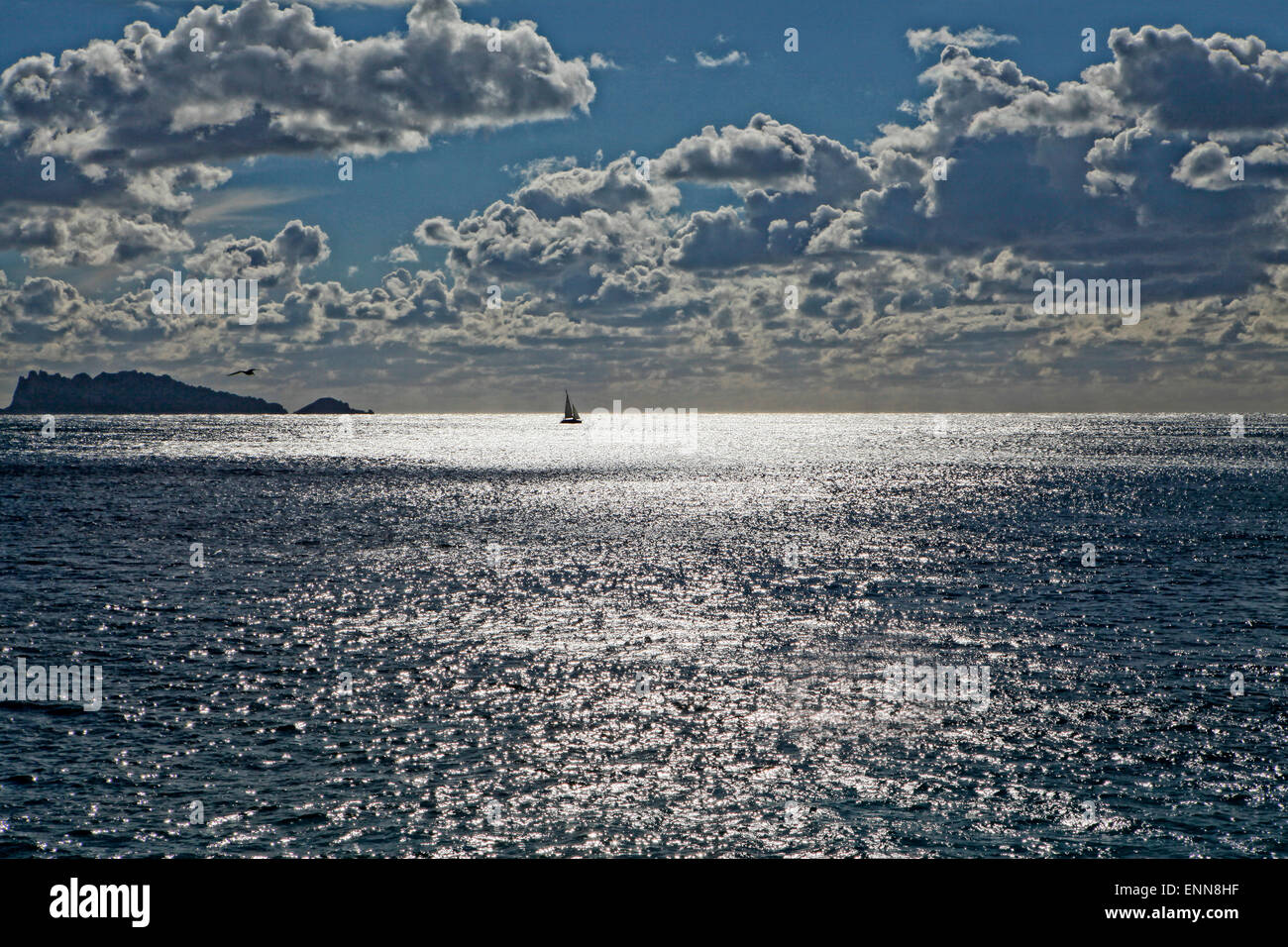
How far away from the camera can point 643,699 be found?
40875mm

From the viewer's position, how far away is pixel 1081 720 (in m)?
38.3

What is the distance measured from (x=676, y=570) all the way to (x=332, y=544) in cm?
3470

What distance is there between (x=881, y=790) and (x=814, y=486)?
147 m

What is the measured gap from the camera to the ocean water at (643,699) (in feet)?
92.6

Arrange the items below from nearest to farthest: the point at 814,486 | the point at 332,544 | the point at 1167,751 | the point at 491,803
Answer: the point at 491,803 → the point at 1167,751 → the point at 332,544 → the point at 814,486

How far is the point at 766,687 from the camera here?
43.0 metres

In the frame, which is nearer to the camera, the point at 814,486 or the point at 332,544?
the point at 332,544

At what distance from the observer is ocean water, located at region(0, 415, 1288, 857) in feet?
92.6

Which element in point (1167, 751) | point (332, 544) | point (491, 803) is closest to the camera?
point (491, 803)
